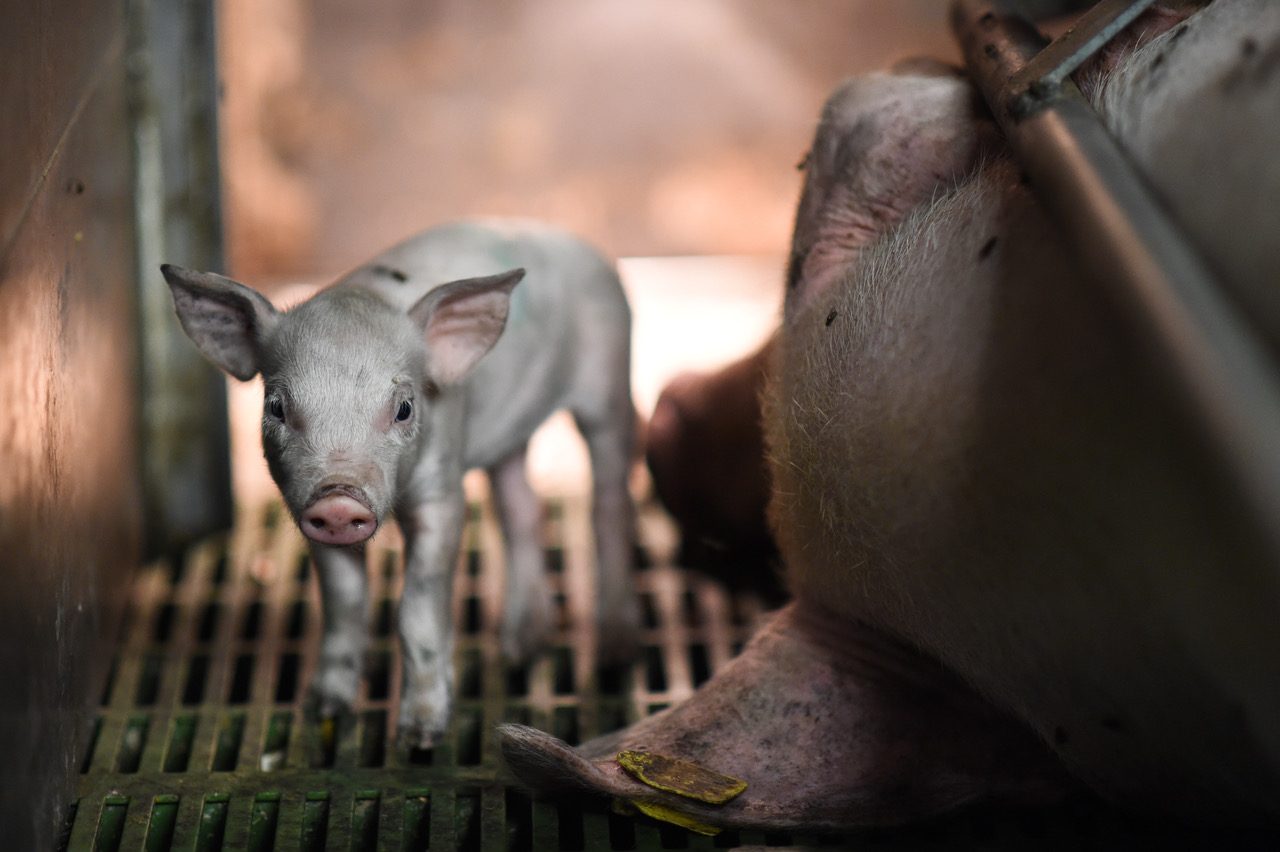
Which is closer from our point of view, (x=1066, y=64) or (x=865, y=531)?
(x=1066, y=64)

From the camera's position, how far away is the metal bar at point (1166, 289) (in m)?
0.78

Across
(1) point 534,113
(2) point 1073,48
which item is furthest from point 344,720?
(1) point 534,113

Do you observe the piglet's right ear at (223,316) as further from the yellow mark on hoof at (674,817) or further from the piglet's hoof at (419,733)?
the yellow mark on hoof at (674,817)

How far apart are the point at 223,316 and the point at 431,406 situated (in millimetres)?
220

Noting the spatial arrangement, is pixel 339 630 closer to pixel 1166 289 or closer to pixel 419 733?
pixel 419 733

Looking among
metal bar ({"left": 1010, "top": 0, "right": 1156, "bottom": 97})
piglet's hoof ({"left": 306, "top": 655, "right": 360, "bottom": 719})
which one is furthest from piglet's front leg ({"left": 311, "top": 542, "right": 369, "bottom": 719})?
metal bar ({"left": 1010, "top": 0, "right": 1156, "bottom": 97})

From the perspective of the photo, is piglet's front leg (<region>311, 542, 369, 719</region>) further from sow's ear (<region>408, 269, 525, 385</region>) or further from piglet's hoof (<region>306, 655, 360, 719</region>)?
sow's ear (<region>408, 269, 525, 385</region>)

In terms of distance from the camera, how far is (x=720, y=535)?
1815 mm

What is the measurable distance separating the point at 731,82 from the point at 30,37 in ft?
5.75

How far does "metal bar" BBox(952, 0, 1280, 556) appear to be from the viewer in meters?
0.78

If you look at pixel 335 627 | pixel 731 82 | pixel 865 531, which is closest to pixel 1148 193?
pixel 865 531

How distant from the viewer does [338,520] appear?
1183 mm

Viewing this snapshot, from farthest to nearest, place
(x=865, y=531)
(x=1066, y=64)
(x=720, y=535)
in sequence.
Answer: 1. (x=720, y=535)
2. (x=865, y=531)
3. (x=1066, y=64)

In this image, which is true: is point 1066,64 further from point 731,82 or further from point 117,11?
point 731,82
